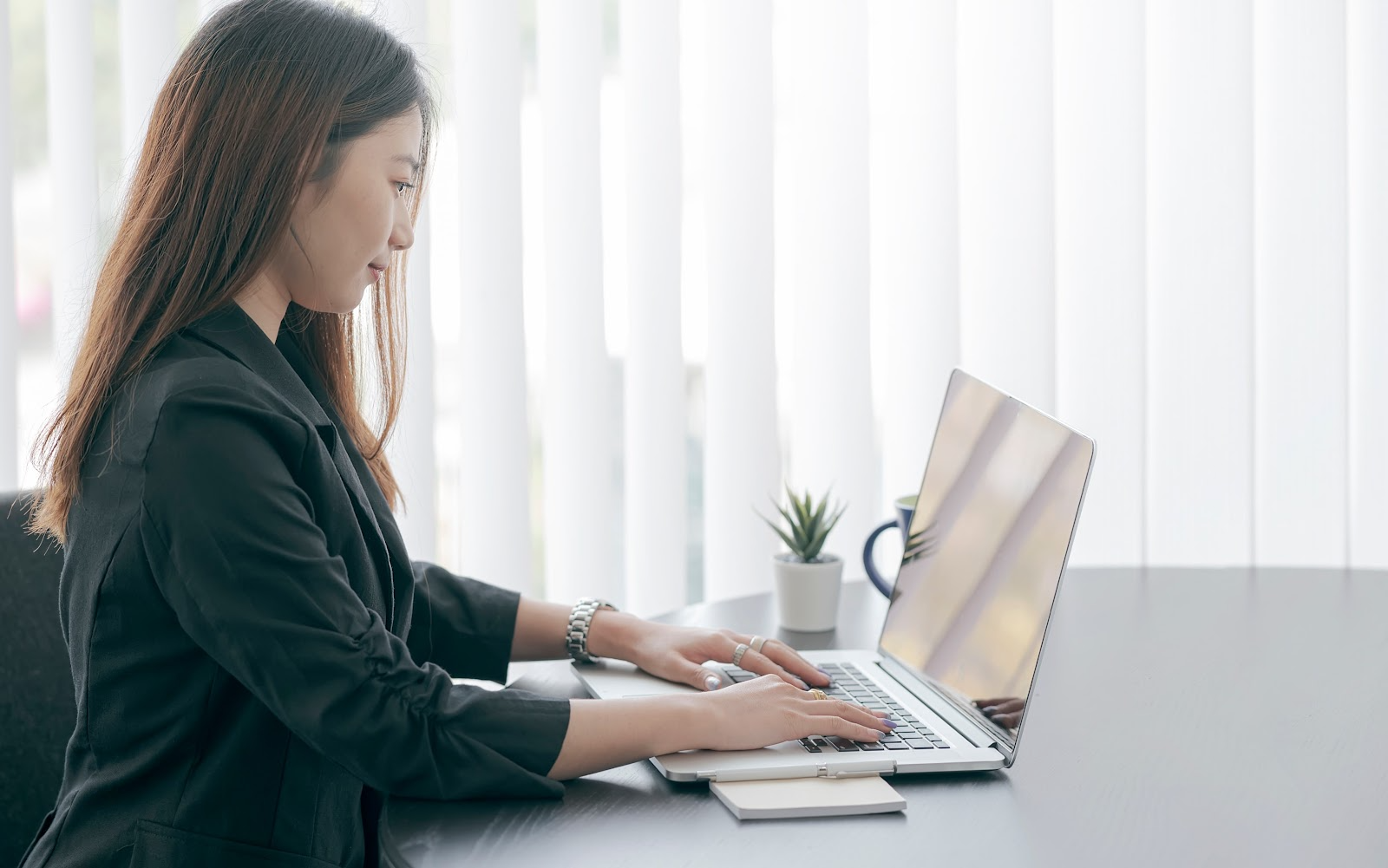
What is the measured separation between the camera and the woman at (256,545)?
96 cm

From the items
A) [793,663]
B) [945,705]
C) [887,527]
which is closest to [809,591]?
[887,527]

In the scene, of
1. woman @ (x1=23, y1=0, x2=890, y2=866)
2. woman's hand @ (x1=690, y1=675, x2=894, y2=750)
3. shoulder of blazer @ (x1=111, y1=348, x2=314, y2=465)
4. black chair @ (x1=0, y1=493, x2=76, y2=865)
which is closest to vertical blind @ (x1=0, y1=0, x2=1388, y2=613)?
black chair @ (x1=0, y1=493, x2=76, y2=865)

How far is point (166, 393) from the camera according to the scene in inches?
39.1

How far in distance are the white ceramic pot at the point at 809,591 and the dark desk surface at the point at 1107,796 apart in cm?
25

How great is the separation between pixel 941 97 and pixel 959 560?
3.76 feet

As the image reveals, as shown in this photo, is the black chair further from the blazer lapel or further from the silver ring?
the silver ring

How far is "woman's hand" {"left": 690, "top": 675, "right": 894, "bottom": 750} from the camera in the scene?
104 centimetres

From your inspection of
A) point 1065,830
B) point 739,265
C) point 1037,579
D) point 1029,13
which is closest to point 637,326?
point 739,265

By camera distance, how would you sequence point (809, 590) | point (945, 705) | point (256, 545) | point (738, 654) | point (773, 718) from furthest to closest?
point (809, 590) → point (738, 654) → point (945, 705) → point (773, 718) → point (256, 545)

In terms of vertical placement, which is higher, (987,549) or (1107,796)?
(987,549)

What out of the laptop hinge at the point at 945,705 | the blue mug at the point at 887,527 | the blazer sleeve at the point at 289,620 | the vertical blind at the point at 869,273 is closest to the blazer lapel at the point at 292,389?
the blazer sleeve at the point at 289,620

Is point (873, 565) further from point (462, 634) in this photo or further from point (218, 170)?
point (218, 170)

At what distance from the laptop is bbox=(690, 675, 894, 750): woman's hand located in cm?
1

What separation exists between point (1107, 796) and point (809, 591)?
541mm
